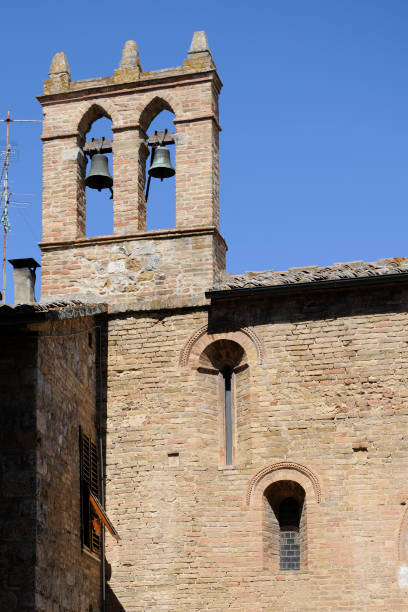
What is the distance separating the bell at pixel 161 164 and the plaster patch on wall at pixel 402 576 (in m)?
6.93

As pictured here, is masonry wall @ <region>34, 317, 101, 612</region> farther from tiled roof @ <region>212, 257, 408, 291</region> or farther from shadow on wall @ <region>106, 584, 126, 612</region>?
tiled roof @ <region>212, 257, 408, 291</region>

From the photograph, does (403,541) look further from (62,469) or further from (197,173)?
(197,173)

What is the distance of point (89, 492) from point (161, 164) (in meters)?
5.35

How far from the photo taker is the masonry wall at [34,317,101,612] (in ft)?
42.2

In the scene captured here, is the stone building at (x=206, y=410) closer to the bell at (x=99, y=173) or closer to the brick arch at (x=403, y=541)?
the brick arch at (x=403, y=541)

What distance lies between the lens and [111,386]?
1627cm

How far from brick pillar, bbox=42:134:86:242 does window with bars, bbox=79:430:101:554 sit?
11.9ft

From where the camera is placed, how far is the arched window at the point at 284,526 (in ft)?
49.8

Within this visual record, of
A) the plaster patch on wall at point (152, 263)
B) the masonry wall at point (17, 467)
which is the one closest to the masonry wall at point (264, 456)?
the plaster patch on wall at point (152, 263)

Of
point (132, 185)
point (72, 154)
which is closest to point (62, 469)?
point (132, 185)

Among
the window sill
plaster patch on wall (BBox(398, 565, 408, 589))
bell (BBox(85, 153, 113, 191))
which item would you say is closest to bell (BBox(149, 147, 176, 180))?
bell (BBox(85, 153, 113, 191))

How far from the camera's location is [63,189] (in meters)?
17.6

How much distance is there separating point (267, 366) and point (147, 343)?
182 centimetres

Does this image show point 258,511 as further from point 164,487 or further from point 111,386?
point 111,386
